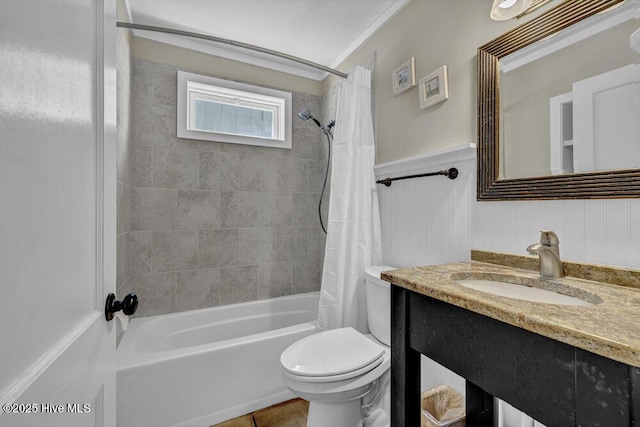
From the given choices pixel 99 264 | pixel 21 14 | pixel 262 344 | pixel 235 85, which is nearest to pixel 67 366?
pixel 99 264

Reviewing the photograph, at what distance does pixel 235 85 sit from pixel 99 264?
2.00m

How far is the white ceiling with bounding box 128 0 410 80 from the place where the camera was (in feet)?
→ 5.79

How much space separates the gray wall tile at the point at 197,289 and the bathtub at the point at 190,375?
0.12m

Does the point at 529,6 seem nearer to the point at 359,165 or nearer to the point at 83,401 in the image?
the point at 359,165

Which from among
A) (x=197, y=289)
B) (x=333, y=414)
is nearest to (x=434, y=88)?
(x=333, y=414)

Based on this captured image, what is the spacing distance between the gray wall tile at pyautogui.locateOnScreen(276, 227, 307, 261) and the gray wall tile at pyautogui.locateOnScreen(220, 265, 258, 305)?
0.27 meters

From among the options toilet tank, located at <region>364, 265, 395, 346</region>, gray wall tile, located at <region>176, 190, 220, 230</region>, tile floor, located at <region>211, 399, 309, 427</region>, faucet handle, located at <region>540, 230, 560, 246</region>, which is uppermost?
gray wall tile, located at <region>176, 190, 220, 230</region>

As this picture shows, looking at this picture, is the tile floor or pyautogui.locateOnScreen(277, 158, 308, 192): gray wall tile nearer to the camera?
the tile floor

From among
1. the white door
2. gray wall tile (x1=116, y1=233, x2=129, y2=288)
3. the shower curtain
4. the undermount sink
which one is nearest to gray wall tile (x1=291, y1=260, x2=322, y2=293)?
the shower curtain

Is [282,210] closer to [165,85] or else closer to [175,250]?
[175,250]

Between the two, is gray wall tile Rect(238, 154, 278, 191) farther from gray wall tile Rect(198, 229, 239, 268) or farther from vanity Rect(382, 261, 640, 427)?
vanity Rect(382, 261, 640, 427)

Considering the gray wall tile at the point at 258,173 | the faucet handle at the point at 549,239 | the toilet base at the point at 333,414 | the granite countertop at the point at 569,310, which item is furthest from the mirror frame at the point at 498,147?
the gray wall tile at the point at 258,173

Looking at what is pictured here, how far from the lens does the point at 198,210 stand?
2.16m

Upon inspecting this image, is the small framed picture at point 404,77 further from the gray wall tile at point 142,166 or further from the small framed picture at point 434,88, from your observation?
the gray wall tile at point 142,166
